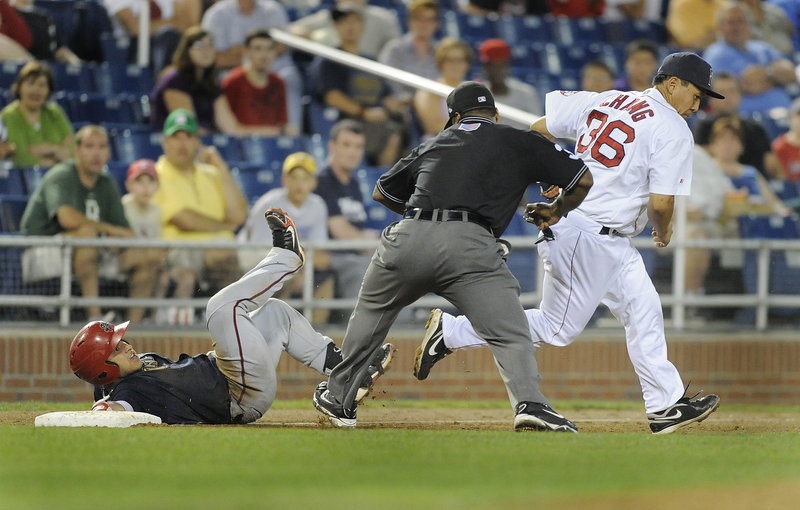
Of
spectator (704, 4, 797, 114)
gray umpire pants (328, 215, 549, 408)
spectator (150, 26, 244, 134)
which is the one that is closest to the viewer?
gray umpire pants (328, 215, 549, 408)

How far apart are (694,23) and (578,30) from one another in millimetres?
1283

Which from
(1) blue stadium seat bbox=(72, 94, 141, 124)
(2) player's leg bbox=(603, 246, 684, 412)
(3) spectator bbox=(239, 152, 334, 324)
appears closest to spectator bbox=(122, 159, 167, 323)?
(3) spectator bbox=(239, 152, 334, 324)

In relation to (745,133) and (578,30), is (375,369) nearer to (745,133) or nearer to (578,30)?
(745,133)

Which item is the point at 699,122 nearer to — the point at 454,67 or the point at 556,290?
the point at 454,67

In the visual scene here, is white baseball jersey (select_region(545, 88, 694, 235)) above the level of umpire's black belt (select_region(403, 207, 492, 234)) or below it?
above

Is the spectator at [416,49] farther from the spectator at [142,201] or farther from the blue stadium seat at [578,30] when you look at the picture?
the spectator at [142,201]

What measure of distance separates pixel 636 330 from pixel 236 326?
209cm

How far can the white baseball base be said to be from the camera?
6383mm

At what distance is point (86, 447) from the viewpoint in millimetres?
5570

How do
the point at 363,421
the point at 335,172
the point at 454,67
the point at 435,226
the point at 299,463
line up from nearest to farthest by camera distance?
the point at 299,463, the point at 435,226, the point at 363,421, the point at 335,172, the point at 454,67

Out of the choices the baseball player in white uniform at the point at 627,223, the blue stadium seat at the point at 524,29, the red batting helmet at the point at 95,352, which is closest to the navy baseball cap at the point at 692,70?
the baseball player in white uniform at the point at 627,223

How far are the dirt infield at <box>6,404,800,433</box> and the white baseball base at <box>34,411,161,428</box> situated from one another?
54 centimetres

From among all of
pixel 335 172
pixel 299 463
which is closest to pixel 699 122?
pixel 335 172

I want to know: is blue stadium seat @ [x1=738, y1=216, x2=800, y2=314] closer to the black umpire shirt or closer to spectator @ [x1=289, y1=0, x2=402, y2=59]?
spectator @ [x1=289, y1=0, x2=402, y2=59]
